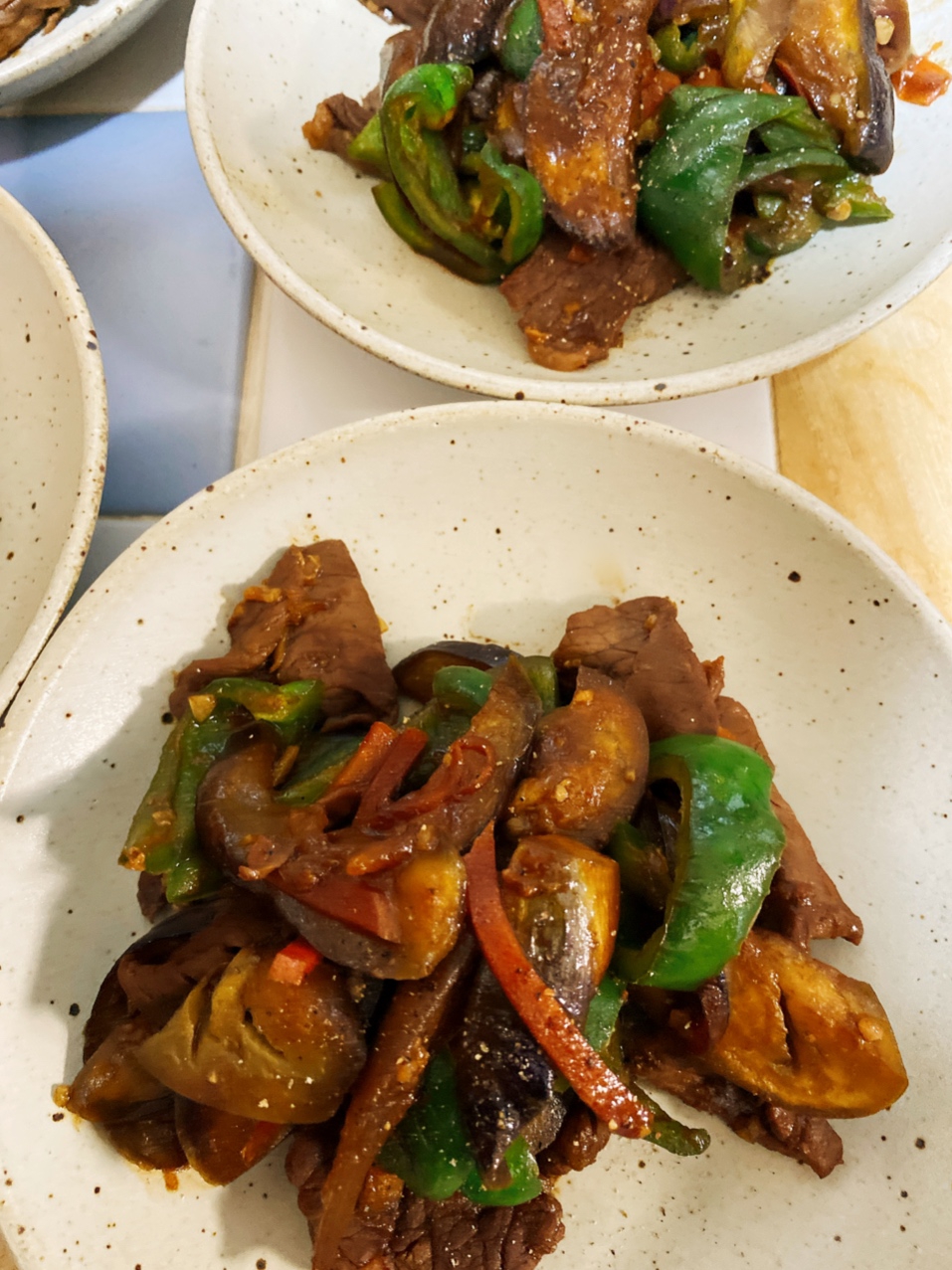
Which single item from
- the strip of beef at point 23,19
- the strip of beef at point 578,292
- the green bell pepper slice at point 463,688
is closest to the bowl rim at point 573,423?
the strip of beef at point 578,292

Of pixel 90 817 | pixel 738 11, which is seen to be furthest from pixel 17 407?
pixel 738 11

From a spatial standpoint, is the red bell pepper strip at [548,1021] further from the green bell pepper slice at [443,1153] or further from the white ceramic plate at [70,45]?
the white ceramic plate at [70,45]

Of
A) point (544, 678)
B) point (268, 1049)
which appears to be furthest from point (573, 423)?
point (268, 1049)

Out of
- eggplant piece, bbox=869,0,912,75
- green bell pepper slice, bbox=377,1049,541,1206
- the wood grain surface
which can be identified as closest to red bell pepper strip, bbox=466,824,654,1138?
green bell pepper slice, bbox=377,1049,541,1206

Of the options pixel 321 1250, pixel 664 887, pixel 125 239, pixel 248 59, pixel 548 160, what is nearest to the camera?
pixel 321 1250

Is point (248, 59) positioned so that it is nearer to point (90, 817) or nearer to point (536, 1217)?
point (90, 817)
